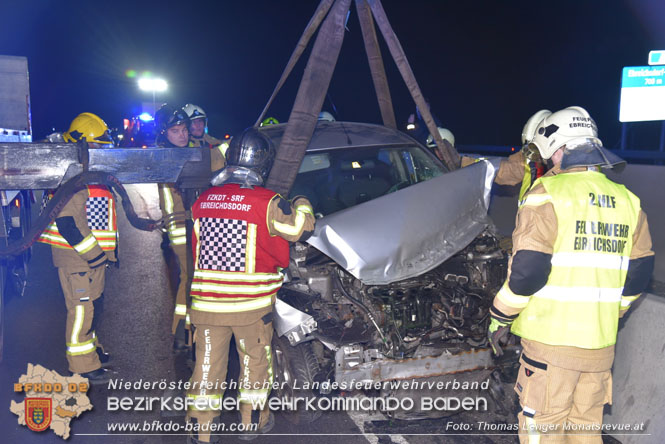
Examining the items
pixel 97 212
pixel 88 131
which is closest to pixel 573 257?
pixel 97 212

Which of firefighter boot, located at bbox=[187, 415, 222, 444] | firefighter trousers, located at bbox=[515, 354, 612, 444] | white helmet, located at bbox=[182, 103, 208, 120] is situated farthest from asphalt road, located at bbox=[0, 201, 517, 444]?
white helmet, located at bbox=[182, 103, 208, 120]

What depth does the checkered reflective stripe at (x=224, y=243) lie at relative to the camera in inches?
133

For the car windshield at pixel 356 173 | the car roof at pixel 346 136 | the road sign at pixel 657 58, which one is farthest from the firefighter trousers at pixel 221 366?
the road sign at pixel 657 58

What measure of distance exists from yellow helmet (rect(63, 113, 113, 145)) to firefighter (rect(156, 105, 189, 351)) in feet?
1.79

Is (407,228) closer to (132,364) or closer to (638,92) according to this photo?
(132,364)

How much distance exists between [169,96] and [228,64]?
702 centimetres

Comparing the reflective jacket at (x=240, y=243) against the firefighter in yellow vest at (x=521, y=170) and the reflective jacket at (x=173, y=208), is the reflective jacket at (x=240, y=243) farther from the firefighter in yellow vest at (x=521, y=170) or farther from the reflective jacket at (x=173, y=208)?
the firefighter in yellow vest at (x=521, y=170)

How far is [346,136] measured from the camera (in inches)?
204

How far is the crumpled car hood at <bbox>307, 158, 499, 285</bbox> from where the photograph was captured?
358 centimetres

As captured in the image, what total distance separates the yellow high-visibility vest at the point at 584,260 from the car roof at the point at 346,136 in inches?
100

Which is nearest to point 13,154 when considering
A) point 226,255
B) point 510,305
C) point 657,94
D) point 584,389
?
point 226,255

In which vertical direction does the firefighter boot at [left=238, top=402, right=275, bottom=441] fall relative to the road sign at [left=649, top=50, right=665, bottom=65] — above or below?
below

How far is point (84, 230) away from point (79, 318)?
0.78 m

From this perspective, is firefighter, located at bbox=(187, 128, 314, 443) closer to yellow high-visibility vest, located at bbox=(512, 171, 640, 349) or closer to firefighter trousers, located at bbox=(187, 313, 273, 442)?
firefighter trousers, located at bbox=(187, 313, 273, 442)
